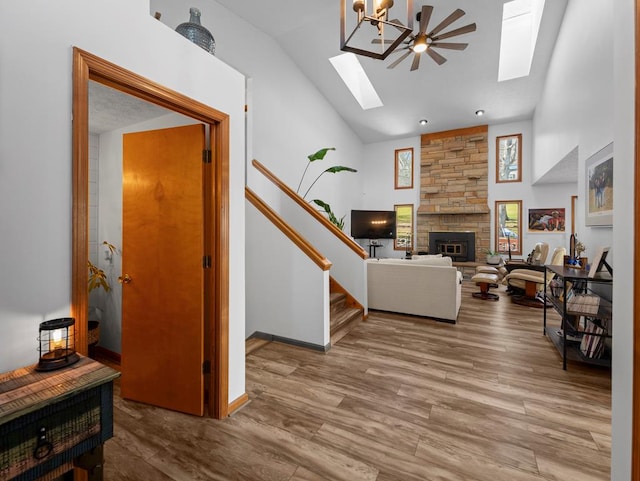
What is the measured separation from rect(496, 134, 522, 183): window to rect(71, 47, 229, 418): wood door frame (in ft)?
27.0

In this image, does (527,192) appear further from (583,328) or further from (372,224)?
(583,328)

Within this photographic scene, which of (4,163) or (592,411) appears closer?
(4,163)

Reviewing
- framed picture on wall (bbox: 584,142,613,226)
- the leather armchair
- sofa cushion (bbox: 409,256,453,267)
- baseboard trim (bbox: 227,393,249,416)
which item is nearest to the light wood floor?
baseboard trim (bbox: 227,393,249,416)

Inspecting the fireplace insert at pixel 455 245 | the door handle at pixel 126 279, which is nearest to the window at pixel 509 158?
the fireplace insert at pixel 455 245

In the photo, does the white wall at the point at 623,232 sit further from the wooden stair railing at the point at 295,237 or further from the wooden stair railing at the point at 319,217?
the wooden stair railing at the point at 319,217

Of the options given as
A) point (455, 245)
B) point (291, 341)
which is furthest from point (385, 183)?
point (291, 341)

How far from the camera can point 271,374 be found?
269 cm

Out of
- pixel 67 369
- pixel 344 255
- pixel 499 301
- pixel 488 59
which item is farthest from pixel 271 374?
pixel 488 59

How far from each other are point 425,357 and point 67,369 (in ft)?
9.55

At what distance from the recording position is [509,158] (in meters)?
7.91

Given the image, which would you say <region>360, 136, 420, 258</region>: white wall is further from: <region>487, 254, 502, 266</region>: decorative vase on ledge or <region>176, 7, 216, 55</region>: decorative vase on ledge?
<region>176, 7, 216, 55</region>: decorative vase on ledge

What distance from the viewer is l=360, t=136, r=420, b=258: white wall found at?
894 centimetres

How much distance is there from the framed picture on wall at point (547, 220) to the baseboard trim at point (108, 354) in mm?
8955

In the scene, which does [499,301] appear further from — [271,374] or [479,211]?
[271,374]
